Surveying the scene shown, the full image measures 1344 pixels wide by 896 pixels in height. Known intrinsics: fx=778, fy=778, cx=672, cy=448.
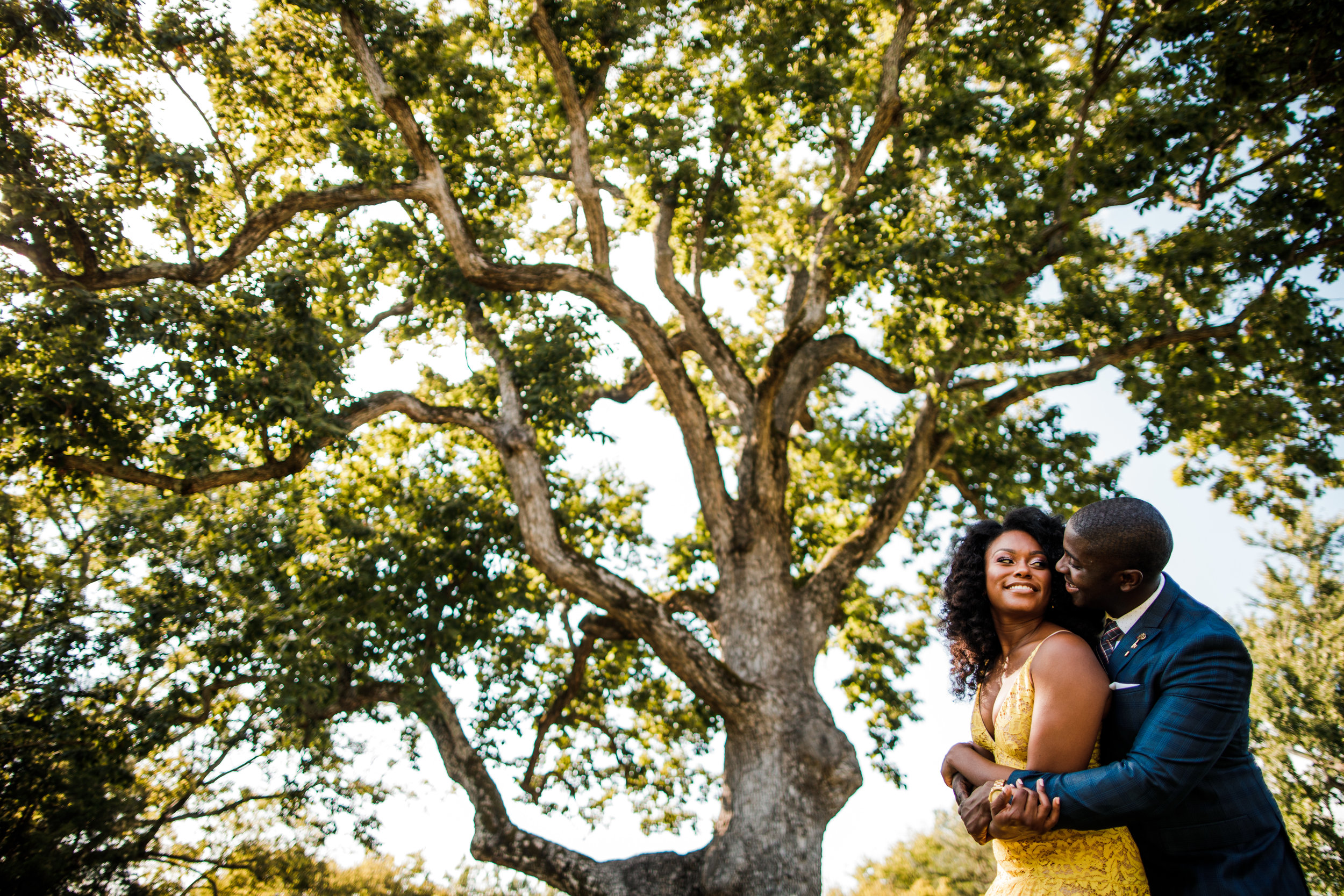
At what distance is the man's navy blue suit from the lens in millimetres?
1829

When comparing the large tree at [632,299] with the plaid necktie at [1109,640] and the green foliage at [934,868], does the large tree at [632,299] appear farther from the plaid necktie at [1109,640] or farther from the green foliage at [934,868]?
the green foliage at [934,868]

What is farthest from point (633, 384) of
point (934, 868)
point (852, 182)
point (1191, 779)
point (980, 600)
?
point (934, 868)

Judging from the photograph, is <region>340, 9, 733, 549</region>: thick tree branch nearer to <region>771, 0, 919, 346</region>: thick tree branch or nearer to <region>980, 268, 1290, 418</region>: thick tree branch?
<region>771, 0, 919, 346</region>: thick tree branch

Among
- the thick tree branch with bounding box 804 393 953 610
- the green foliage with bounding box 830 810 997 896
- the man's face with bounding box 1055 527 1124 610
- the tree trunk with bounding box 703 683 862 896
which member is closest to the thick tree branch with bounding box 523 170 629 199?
the thick tree branch with bounding box 804 393 953 610

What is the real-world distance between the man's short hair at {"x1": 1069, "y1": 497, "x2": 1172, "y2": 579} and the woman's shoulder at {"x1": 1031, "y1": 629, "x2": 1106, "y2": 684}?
0.81 feet

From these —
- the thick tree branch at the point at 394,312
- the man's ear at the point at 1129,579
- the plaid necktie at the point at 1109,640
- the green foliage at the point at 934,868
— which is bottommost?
the green foliage at the point at 934,868

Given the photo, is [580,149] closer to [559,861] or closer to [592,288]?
[592,288]

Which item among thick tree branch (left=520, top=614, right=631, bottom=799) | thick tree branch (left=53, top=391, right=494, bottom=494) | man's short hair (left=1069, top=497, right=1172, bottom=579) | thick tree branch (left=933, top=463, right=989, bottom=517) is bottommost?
man's short hair (left=1069, top=497, right=1172, bottom=579)

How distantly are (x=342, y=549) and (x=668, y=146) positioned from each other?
22.2 feet

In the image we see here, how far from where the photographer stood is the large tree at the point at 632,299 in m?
7.61

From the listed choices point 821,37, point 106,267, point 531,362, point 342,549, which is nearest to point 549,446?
point 531,362

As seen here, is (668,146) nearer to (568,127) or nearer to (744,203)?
(568,127)

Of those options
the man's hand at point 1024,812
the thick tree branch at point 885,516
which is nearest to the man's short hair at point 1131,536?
the man's hand at point 1024,812

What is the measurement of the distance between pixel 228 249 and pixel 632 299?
435 centimetres
